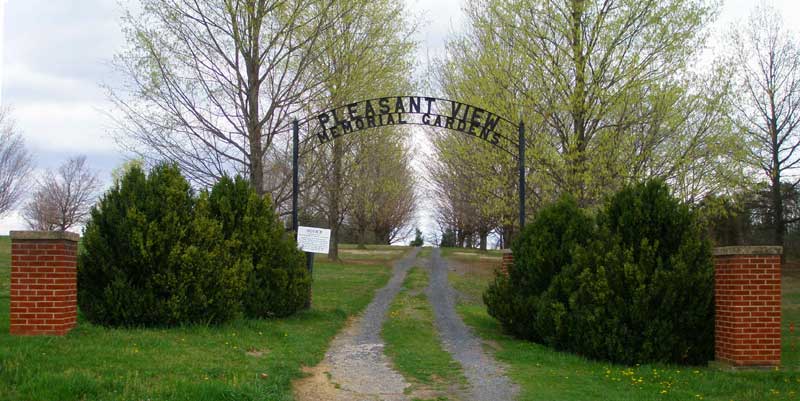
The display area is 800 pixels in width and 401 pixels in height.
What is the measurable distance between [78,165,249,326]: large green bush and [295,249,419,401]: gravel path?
6.51 feet

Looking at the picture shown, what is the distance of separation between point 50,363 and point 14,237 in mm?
2170

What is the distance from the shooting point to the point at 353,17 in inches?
712

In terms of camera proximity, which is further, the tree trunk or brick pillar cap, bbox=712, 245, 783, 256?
the tree trunk

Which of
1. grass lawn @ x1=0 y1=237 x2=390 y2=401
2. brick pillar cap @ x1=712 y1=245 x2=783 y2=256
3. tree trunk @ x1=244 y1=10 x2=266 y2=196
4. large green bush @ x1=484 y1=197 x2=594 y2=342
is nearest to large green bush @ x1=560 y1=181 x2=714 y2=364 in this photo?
brick pillar cap @ x1=712 y1=245 x2=783 y2=256

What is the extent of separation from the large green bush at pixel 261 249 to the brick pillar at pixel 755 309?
→ 722 cm

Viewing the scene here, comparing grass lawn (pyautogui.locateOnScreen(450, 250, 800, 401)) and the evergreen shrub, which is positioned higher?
the evergreen shrub

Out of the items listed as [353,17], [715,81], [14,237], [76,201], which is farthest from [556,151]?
[76,201]

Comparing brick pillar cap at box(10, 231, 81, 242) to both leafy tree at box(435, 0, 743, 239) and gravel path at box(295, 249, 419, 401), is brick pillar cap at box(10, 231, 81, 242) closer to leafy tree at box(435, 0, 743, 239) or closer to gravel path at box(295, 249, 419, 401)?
gravel path at box(295, 249, 419, 401)

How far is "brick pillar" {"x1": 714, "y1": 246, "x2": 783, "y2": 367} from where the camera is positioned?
8789 millimetres

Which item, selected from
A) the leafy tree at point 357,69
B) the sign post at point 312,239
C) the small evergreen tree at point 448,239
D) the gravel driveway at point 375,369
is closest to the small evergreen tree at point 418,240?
the small evergreen tree at point 448,239

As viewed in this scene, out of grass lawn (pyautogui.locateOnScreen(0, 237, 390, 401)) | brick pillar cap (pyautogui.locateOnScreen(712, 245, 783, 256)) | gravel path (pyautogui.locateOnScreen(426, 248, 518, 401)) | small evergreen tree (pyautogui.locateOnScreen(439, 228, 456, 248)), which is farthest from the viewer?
small evergreen tree (pyautogui.locateOnScreen(439, 228, 456, 248))

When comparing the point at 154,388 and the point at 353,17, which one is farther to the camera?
the point at 353,17

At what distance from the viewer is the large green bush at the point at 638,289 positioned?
9.55 metres

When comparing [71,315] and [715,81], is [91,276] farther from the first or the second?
[715,81]
